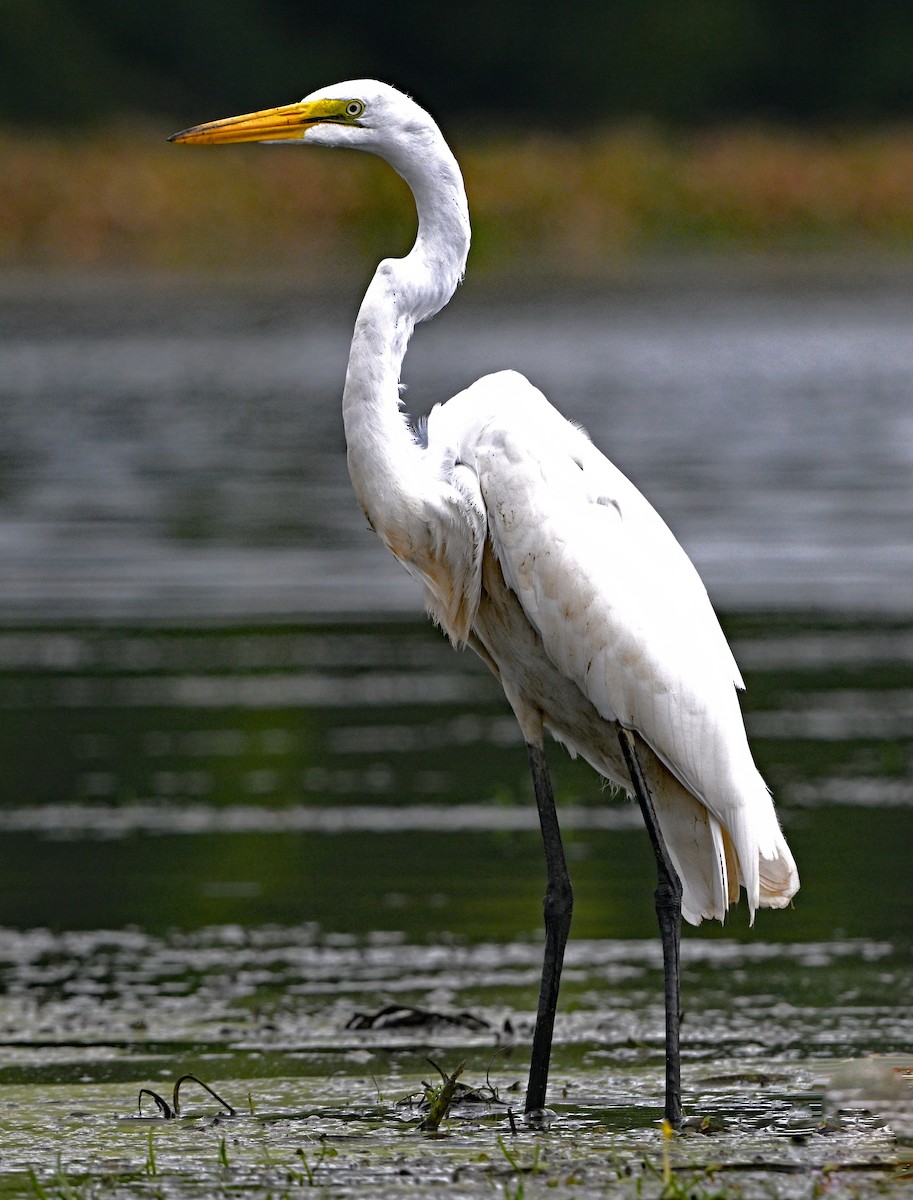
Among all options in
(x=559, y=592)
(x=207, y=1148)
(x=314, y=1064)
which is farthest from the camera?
(x=314, y=1064)

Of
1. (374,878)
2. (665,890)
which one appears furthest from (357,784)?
(665,890)

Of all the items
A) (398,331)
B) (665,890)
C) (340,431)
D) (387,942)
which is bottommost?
(387,942)

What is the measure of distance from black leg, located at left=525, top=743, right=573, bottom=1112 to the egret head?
134cm

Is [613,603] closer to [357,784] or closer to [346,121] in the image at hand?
[346,121]

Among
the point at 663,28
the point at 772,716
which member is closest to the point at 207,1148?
the point at 772,716

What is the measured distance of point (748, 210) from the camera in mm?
37719

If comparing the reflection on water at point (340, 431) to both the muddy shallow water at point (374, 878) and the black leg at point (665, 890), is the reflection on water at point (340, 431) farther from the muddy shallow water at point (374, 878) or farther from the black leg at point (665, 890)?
the black leg at point (665, 890)

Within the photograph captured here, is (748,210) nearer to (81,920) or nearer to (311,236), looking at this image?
(311,236)

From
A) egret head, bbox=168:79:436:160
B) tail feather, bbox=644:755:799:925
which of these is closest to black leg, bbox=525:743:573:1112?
tail feather, bbox=644:755:799:925

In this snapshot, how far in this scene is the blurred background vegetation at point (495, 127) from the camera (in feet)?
118

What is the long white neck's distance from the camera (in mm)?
5453

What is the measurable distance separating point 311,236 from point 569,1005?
30981mm

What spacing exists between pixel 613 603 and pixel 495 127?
193ft

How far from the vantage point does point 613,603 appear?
5.43 meters
